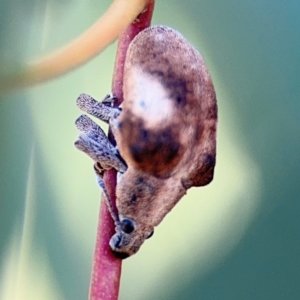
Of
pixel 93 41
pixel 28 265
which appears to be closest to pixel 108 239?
pixel 93 41

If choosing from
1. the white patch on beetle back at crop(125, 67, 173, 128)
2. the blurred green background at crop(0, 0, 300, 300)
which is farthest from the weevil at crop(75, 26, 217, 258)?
the blurred green background at crop(0, 0, 300, 300)

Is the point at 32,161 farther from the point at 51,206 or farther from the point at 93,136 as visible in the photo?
the point at 93,136

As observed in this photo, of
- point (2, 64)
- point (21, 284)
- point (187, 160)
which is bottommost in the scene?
point (21, 284)

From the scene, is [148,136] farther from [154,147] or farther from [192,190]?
[192,190]

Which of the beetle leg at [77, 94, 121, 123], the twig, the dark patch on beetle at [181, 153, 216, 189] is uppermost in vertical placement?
the twig

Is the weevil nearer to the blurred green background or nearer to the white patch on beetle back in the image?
the white patch on beetle back

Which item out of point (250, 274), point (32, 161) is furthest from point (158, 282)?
point (32, 161)

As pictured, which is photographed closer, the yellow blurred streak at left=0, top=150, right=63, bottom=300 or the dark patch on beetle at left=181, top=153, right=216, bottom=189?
the dark patch on beetle at left=181, top=153, right=216, bottom=189
